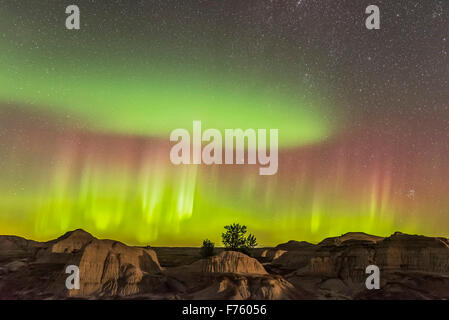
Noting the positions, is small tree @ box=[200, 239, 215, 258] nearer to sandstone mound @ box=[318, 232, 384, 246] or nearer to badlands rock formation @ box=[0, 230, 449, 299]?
badlands rock formation @ box=[0, 230, 449, 299]

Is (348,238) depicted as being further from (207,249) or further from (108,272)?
(108,272)

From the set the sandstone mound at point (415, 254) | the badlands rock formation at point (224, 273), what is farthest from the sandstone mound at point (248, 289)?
the sandstone mound at point (415, 254)

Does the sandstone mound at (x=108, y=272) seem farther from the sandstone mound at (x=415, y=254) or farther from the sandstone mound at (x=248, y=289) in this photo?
the sandstone mound at (x=415, y=254)

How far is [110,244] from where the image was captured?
112 meters

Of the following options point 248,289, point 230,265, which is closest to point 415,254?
point 248,289

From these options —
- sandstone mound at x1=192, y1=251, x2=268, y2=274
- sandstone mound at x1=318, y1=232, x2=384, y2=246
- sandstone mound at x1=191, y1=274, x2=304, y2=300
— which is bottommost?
sandstone mound at x1=191, y1=274, x2=304, y2=300

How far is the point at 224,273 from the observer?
10750 cm

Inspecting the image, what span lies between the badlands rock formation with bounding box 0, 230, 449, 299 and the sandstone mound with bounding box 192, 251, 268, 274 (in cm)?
22

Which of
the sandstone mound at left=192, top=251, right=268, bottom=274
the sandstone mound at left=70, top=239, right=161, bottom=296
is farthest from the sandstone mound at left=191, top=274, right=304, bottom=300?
the sandstone mound at left=70, top=239, right=161, bottom=296

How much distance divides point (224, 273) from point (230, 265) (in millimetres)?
2776

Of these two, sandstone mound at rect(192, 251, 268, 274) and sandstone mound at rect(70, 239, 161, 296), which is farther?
sandstone mound at rect(192, 251, 268, 274)

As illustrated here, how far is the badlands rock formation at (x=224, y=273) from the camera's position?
339ft

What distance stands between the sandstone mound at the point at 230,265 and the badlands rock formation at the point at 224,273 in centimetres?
22

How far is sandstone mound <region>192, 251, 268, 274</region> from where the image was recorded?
109250 millimetres
